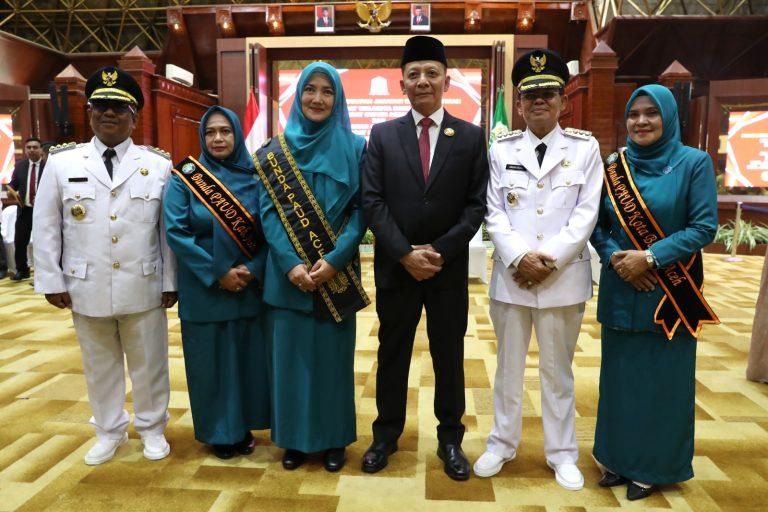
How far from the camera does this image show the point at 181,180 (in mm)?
2148

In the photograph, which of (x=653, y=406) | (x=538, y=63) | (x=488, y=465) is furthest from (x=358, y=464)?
(x=538, y=63)

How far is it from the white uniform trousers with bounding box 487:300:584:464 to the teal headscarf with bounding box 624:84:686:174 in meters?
0.56

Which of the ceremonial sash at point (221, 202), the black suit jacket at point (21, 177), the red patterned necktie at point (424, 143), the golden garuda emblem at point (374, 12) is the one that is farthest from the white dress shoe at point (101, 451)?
the golden garuda emblem at point (374, 12)

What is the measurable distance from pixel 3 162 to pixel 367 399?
734cm

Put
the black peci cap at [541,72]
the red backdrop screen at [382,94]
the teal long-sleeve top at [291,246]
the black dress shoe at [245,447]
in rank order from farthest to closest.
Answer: the red backdrop screen at [382,94] → the black dress shoe at [245,447] → the teal long-sleeve top at [291,246] → the black peci cap at [541,72]

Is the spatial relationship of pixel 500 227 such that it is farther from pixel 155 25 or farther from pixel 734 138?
pixel 155 25

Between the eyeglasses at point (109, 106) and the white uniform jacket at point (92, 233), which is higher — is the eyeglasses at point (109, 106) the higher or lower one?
the higher one

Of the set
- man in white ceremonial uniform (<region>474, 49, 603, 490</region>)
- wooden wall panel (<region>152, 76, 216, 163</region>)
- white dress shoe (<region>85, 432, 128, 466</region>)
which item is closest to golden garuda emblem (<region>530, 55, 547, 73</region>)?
man in white ceremonial uniform (<region>474, 49, 603, 490</region>)

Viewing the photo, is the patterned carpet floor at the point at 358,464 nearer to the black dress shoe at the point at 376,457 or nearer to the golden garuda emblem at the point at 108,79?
the black dress shoe at the point at 376,457

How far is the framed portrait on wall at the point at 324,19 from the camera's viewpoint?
866cm

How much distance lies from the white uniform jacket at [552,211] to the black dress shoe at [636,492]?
690mm

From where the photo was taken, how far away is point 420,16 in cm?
862

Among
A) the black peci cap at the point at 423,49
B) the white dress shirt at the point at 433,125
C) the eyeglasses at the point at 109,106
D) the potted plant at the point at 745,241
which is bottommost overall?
the potted plant at the point at 745,241

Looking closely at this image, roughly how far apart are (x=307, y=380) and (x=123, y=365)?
0.81m
